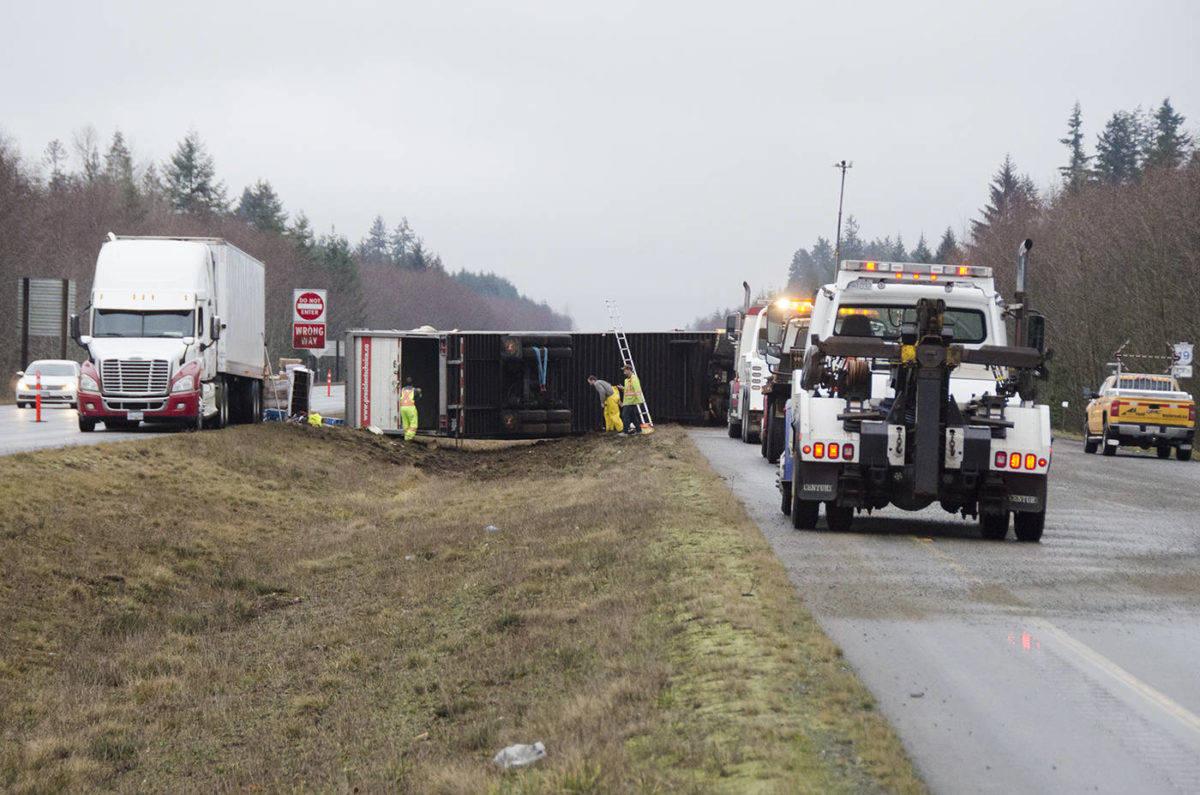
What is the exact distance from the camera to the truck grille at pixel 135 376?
30.5 metres

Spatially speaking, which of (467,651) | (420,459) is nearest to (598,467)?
(420,459)

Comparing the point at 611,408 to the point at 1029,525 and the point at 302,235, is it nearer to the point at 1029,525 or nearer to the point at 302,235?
the point at 1029,525

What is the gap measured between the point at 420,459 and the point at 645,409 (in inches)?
316

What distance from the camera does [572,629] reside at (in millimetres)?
11320

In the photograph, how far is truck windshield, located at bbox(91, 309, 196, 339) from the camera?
3100 centimetres

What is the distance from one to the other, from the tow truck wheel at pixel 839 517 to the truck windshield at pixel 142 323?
18.3 meters

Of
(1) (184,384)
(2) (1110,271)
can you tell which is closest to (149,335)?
(1) (184,384)

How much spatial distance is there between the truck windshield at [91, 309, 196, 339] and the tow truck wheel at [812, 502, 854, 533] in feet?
60.0

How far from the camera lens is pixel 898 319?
17.3m

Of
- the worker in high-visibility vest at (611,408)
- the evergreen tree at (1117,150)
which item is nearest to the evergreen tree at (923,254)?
the evergreen tree at (1117,150)

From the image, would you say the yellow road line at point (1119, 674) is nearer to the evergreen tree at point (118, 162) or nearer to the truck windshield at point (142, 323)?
the truck windshield at point (142, 323)

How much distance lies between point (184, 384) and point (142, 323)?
1546 mm

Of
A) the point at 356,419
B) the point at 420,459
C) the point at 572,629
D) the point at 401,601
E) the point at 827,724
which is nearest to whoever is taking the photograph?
the point at 827,724

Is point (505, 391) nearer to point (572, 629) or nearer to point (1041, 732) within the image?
point (572, 629)
